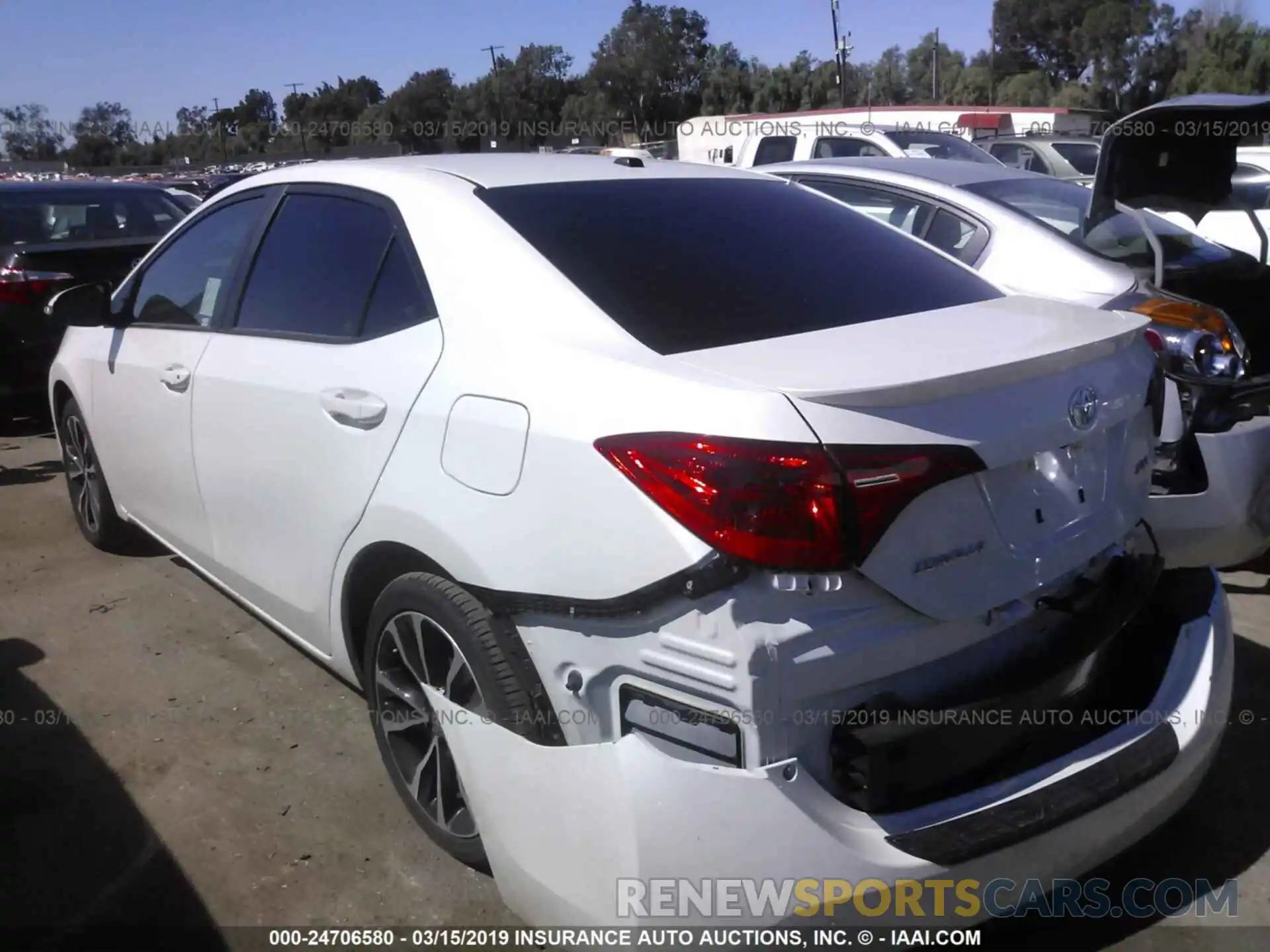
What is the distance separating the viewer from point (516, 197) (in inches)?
105

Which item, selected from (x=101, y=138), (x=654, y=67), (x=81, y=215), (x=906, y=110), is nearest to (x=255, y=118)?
(x=101, y=138)

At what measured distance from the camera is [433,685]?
8.16 ft

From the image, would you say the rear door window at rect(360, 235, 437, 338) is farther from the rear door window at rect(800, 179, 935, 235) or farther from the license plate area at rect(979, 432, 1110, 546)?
the rear door window at rect(800, 179, 935, 235)

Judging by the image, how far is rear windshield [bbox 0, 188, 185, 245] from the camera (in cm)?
739

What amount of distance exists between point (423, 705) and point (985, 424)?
57.6 inches

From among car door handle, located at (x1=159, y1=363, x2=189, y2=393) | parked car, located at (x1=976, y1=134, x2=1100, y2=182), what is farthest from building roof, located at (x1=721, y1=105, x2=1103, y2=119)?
car door handle, located at (x1=159, y1=363, x2=189, y2=393)

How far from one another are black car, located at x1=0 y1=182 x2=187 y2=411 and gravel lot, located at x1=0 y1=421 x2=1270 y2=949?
3.18 metres

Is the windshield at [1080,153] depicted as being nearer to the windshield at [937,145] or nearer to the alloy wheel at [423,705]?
the windshield at [937,145]

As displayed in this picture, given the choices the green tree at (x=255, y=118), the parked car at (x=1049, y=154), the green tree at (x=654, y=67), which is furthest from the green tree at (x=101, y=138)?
the parked car at (x=1049, y=154)

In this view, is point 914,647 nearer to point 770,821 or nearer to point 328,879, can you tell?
point 770,821

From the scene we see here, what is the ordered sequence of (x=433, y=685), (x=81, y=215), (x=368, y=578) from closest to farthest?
(x=433, y=685) → (x=368, y=578) → (x=81, y=215)

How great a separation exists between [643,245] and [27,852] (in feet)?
7.28

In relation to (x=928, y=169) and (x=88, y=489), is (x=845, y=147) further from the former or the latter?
(x=88, y=489)

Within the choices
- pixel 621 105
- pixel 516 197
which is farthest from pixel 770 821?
pixel 621 105
